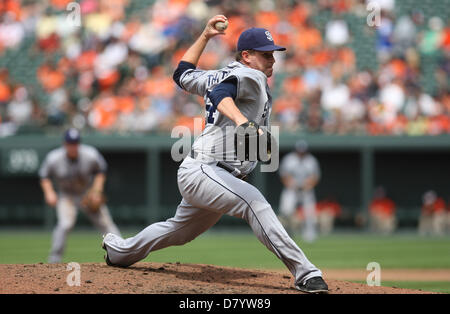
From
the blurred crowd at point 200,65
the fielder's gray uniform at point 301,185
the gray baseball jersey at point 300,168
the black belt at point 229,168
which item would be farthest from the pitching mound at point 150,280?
the blurred crowd at point 200,65

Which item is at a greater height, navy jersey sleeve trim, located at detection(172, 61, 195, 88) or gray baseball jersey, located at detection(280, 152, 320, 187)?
navy jersey sleeve trim, located at detection(172, 61, 195, 88)

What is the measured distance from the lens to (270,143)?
14.5ft

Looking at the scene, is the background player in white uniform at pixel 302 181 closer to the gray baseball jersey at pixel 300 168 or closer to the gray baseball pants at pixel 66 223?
the gray baseball jersey at pixel 300 168

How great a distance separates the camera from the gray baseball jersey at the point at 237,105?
4.64 meters

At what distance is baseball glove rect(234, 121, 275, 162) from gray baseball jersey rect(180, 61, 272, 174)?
20 centimetres

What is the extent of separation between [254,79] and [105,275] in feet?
5.50

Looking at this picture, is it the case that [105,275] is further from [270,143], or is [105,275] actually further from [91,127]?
[91,127]

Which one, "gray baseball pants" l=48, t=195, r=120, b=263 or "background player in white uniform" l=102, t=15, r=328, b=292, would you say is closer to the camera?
"background player in white uniform" l=102, t=15, r=328, b=292

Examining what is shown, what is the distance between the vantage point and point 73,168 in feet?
29.9

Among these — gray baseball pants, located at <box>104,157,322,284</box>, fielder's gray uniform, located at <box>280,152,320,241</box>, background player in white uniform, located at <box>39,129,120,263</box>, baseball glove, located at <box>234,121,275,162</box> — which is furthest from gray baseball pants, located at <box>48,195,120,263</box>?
fielder's gray uniform, located at <box>280,152,320,241</box>

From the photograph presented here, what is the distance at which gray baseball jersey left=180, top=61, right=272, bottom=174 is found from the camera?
464 cm

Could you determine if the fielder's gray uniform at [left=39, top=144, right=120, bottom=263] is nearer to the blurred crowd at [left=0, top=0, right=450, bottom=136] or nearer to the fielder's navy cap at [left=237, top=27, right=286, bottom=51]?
the fielder's navy cap at [left=237, top=27, right=286, bottom=51]

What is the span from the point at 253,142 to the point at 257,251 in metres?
7.13
